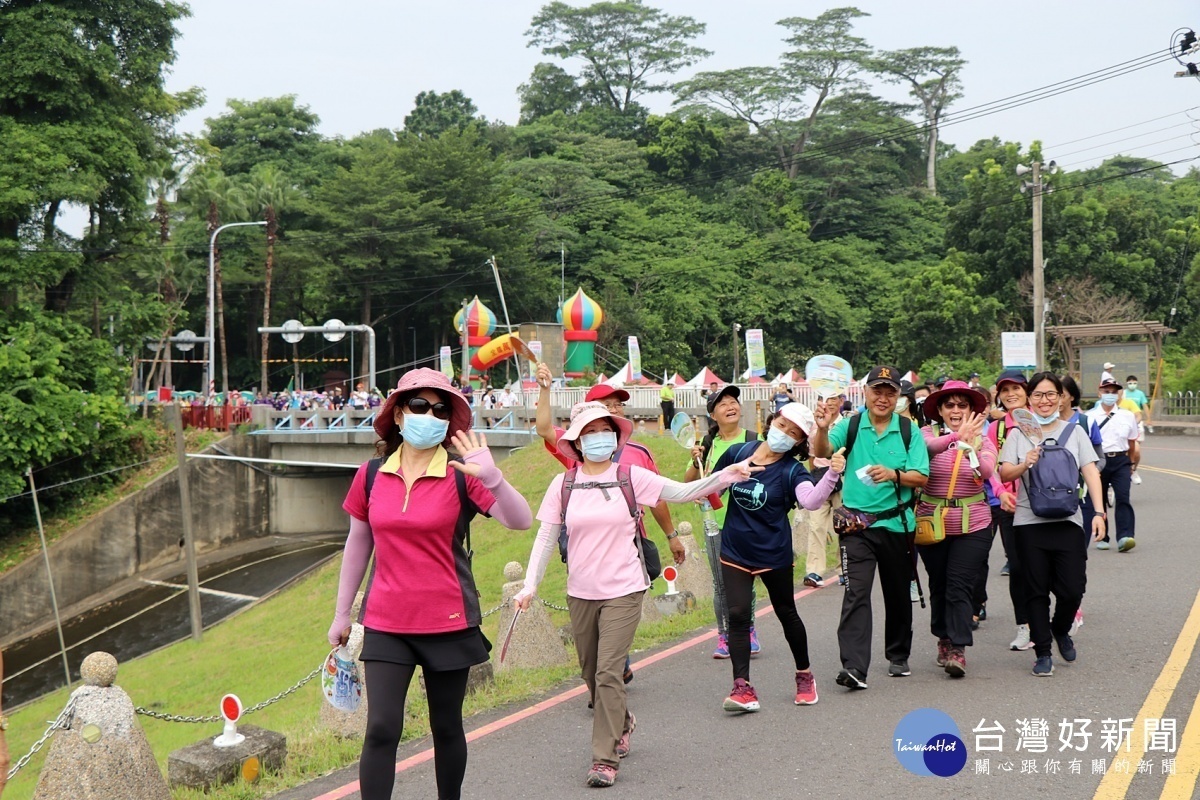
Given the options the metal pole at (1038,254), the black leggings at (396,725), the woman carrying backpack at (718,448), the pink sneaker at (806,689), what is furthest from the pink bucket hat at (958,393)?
the metal pole at (1038,254)

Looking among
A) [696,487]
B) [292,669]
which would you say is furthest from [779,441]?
[292,669]

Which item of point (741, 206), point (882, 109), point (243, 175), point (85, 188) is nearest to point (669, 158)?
point (741, 206)

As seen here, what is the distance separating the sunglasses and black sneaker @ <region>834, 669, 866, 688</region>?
11.1 ft

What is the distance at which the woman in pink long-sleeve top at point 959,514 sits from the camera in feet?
22.4

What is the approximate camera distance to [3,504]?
99.0ft

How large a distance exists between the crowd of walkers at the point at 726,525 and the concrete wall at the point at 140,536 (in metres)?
26.8

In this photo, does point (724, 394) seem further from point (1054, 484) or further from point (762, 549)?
point (1054, 484)

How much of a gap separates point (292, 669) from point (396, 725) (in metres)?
14.0

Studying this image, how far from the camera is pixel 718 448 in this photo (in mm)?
7000

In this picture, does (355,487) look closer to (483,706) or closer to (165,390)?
(483,706)

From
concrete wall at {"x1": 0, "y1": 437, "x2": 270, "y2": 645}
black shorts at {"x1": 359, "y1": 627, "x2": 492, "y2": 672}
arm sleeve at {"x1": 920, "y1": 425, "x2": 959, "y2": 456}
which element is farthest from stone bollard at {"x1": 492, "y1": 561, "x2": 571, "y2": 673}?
concrete wall at {"x1": 0, "y1": 437, "x2": 270, "y2": 645}

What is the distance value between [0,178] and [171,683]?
15.6 meters

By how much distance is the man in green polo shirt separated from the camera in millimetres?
6531

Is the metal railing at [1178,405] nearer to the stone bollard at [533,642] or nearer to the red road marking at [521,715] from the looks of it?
the red road marking at [521,715]
